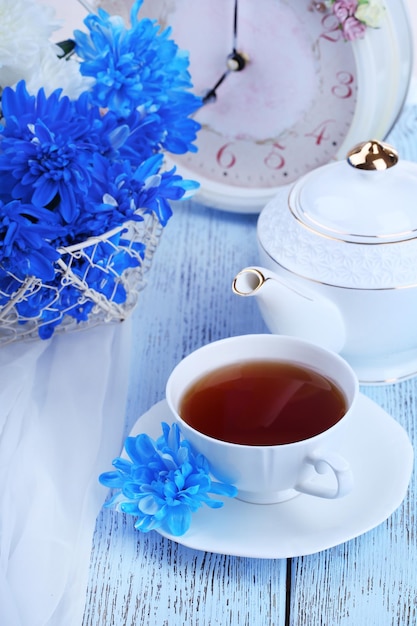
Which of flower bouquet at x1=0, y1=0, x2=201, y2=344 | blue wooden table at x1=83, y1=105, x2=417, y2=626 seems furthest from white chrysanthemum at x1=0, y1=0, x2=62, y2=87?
blue wooden table at x1=83, y1=105, x2=417, y2=626

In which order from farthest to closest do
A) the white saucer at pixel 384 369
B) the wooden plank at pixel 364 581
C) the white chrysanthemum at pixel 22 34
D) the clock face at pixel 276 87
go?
the clock face at pixel 276 87
the white saucer at pixel 384 369
the white chrysanthemum at pixel 22 34
the wooden plank at pixel 364 581

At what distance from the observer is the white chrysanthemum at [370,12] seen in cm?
91

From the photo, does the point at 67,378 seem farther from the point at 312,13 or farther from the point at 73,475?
the point at 312,13

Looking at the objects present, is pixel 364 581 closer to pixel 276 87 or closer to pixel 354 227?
pixel 354 227

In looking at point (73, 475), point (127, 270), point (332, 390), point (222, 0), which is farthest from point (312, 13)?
point (73, 475)

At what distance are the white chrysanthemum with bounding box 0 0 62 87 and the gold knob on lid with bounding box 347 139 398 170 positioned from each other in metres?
0.31

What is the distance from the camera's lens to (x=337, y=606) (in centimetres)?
62

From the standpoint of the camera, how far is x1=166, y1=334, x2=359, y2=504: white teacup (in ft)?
2.04

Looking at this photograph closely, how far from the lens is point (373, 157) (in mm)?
790

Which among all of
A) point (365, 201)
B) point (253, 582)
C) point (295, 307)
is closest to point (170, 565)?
point (253, 582)

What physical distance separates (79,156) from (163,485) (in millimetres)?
286

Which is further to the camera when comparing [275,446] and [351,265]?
[351,265]

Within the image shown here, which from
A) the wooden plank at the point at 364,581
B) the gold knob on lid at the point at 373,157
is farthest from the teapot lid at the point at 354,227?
the wooden plank at the point at 364,581

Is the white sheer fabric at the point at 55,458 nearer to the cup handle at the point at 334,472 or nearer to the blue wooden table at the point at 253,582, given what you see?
the blue wooden table at the point at 253,582
